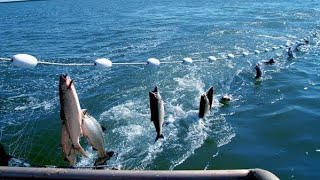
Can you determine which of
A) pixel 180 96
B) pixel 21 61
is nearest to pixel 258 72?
pixel 180 96

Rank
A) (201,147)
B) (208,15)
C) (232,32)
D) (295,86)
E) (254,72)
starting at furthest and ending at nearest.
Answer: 1. (208,15)
2. (232,32)
3. (254,72)
4. (295,86)
5. (201,147)

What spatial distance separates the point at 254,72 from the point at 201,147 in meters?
9.01

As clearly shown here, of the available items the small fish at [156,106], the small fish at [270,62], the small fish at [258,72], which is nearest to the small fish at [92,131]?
the small fish at [156,106]

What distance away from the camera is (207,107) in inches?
594

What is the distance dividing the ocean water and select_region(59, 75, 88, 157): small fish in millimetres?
5630

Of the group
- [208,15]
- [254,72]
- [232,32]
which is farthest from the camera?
[208,15]

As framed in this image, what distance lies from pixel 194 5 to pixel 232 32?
67.3ft

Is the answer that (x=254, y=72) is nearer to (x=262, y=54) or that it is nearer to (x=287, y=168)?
(x=262, y=54)

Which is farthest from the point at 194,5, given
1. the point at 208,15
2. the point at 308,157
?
the point at 308,157

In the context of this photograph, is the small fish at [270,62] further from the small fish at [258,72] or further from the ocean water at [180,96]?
the small fish at [258,72]

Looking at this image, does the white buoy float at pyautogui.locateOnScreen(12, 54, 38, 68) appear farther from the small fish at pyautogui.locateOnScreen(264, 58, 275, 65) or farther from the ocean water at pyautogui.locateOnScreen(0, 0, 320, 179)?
the small fish at pyautogui.locateOnScreen(264, 58, 275, 65)

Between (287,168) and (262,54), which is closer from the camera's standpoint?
(287,168)

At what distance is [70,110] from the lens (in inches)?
265

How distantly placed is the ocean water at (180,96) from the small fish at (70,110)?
222 inches
